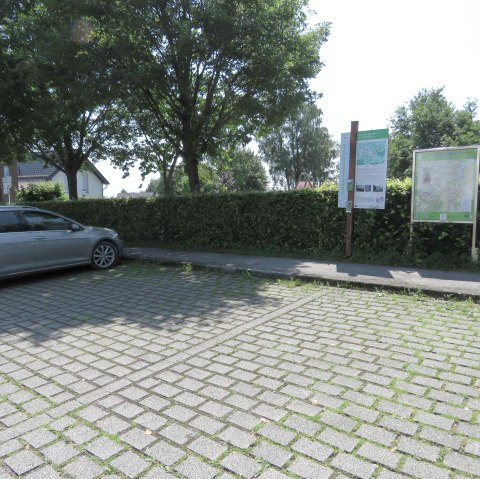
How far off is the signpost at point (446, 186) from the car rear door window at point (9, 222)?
7933 mm

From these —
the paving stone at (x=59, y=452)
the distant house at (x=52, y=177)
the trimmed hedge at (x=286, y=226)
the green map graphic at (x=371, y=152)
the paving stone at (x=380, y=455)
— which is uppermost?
the distant house at (x=52, y=177)

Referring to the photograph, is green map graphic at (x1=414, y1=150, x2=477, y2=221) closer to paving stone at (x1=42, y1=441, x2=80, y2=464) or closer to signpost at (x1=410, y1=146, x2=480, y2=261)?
signpost at (x1=410, y1=146, x2=480, y2=261)

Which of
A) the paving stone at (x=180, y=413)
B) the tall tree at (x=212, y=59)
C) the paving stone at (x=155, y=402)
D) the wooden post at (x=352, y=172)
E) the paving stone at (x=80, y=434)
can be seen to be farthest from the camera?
the tall tree at (x=212, y=59)

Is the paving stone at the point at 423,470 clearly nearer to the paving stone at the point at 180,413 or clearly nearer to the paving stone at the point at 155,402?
the paving stone at the point at 180,413

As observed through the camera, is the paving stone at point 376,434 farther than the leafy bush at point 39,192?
No

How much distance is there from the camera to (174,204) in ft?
41.8

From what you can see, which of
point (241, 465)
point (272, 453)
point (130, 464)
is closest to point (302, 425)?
point (272, 453)

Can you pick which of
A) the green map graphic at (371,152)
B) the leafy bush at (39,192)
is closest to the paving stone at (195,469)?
the green map graphic at (371,152)

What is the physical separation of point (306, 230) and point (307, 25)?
310 inches

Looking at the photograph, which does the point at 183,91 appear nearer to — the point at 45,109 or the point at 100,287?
the point at 45,109

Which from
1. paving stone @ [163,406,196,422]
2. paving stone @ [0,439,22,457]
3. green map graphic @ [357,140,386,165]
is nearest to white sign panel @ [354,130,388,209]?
green map graphic @ [357,140,386,165]

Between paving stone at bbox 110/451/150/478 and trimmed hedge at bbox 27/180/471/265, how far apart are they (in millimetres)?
7228

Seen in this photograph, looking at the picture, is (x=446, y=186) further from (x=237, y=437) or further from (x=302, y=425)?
(x=237, y=437)

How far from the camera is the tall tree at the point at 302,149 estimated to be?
187 ft
